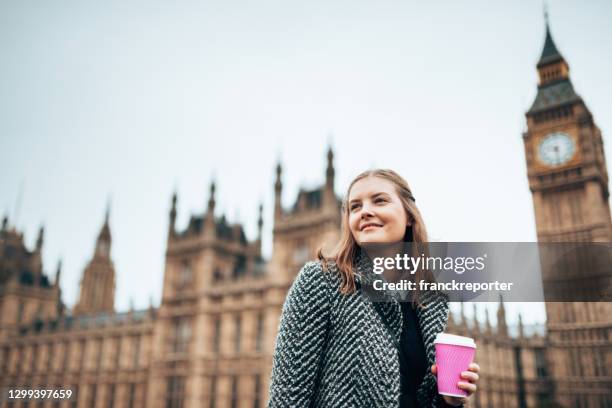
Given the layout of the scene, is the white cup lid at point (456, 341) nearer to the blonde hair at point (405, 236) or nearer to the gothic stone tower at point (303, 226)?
the blonde hair at point (405, 236)

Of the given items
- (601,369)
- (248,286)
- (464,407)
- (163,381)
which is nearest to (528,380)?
(601,369)

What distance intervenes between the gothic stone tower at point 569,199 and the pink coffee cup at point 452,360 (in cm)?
1841

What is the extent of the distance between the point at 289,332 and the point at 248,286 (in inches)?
1054

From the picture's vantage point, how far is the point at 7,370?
42594 millimetres

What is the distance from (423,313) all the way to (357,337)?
34 centimetres

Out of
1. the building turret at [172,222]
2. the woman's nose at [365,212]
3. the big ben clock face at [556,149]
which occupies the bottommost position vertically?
the woman's nose at [365,212]

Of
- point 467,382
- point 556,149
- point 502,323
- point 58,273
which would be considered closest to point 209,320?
point 502,323

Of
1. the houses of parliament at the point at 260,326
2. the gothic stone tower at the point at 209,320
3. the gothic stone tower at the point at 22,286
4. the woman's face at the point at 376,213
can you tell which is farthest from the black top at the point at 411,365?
the gothic stone tower at the point at 22,286

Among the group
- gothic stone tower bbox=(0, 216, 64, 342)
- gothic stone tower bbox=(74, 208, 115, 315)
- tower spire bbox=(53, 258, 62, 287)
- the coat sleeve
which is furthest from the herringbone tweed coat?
gothic stone tower bbox=(74, 208, 115, 315)

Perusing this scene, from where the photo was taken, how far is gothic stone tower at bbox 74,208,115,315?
56.7 m

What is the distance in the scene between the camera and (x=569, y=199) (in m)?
23.2

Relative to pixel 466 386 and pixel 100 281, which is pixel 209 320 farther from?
pixel 100 281

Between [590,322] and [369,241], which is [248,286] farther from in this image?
[369,241]

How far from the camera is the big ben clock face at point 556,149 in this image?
22.3m
